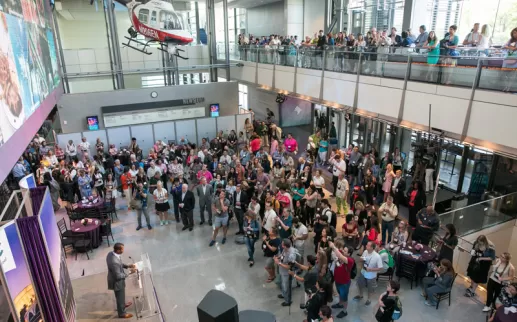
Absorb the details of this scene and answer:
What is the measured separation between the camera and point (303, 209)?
1027cm

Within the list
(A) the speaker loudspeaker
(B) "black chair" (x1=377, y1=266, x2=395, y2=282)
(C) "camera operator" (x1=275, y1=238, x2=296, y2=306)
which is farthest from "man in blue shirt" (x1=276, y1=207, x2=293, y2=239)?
(A) the speaker loudspeaker

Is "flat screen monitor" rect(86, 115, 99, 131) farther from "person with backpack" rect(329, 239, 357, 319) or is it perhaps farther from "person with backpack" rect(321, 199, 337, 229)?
"person with backpack" rect(329, 239, 357, 319)

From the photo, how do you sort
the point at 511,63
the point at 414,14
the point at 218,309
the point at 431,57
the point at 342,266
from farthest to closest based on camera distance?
1. the point at 414,14
2. the point at 431,57
3. the point at 511,63
4. the point at 342,266
5. the point at 218,309

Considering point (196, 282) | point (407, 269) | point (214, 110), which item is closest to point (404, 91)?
point (407, 269)

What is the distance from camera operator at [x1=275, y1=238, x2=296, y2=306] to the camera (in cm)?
708

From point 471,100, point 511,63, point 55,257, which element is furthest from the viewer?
point 471,100

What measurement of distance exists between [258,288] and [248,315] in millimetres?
5655

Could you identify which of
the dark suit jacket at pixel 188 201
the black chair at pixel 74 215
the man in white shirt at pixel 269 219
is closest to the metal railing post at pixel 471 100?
the man in white shirt at pixel 269 219

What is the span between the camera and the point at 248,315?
2656mm

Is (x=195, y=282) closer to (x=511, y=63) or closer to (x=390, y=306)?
(x=390, y=306)

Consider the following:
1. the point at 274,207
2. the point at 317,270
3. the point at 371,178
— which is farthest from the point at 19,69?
the point at 371,178

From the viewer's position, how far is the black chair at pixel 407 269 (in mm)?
7856

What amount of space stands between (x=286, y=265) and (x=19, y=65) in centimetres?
712

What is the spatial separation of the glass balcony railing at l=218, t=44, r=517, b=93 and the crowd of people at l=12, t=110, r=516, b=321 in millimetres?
2928
